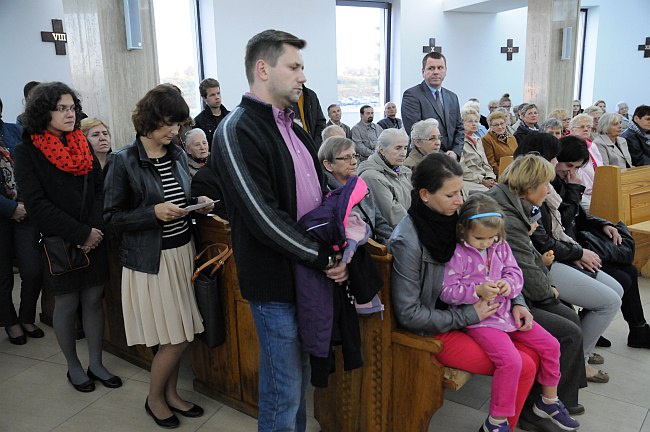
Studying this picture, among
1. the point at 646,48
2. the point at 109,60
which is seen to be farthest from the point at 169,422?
the point at 646,48

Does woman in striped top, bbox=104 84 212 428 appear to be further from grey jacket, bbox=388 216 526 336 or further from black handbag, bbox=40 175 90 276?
grey jacket, bbox=388 216 526 336

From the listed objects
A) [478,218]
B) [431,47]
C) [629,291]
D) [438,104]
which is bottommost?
[629,291]

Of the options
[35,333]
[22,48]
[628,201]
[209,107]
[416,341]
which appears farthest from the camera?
[22,48]

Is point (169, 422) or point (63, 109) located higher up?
point (63, 109)

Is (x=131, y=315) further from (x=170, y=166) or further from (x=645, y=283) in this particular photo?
(x=645, y=283)

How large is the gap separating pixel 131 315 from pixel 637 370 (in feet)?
8.21

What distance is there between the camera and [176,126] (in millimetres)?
2148

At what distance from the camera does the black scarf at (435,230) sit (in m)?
1.98

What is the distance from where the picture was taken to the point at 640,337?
119 inches

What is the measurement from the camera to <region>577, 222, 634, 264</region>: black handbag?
118 inches

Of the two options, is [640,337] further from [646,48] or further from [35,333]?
[646,48]

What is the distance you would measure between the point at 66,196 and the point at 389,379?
163cm

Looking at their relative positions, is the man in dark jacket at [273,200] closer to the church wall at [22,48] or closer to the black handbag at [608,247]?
the black handbag at [608,247]

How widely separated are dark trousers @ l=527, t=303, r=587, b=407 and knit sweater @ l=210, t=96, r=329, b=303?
49.7 inches
